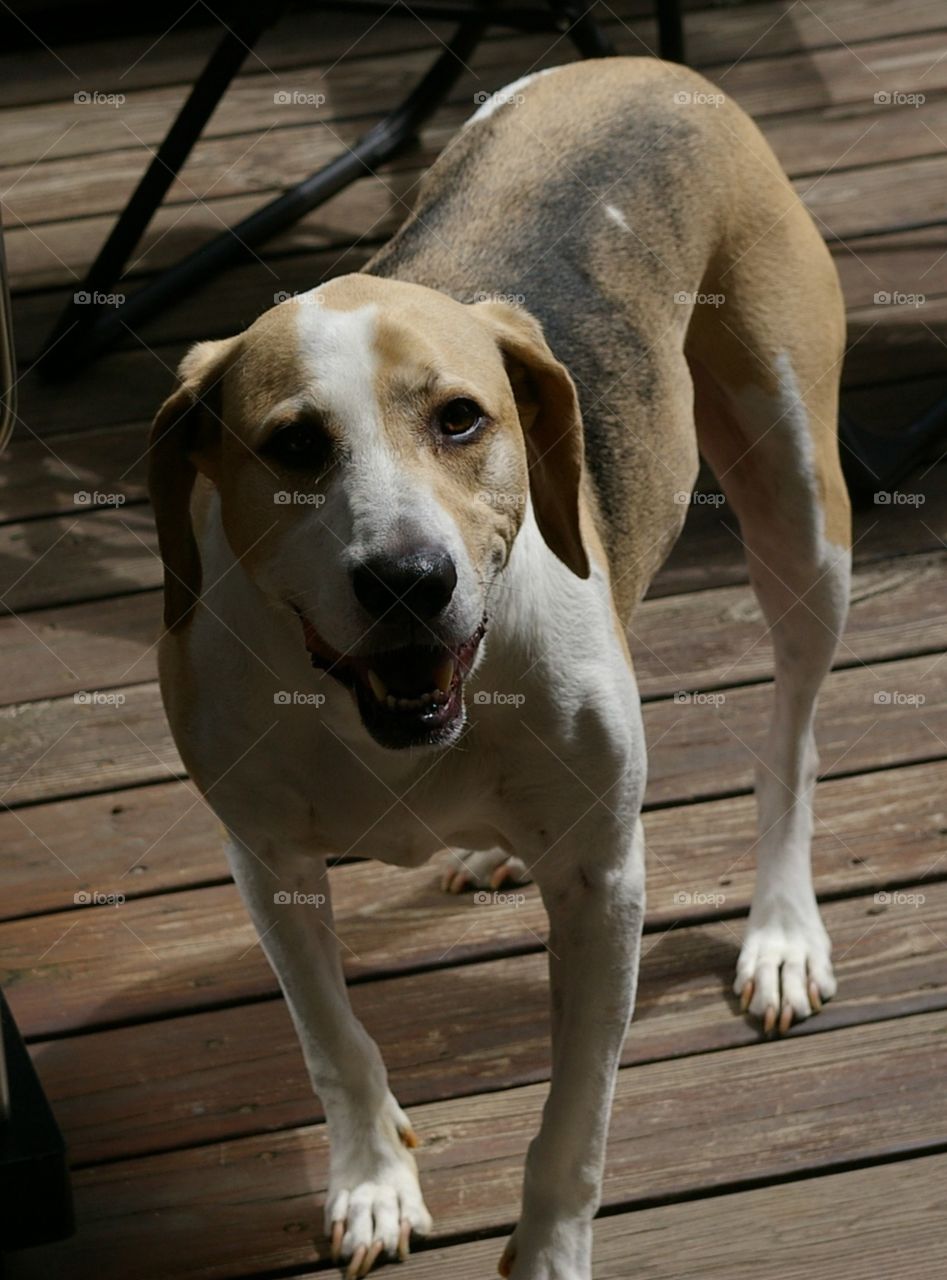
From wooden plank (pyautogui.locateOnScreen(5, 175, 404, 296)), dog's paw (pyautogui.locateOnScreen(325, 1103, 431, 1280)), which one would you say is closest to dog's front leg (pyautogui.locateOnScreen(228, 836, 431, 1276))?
dog's paw (pyautogui.locateOnScreen(325, 1103, 431, 1280))

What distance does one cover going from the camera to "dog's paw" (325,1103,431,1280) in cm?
247

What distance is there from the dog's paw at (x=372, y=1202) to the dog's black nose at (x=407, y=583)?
107 centimetres

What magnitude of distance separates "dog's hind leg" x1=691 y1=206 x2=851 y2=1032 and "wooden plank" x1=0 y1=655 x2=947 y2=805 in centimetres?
25

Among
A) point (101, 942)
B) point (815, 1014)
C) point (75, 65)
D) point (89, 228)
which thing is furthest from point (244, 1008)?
point (75, 65)

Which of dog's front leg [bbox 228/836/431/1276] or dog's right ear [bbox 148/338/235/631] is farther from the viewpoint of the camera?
dog's front leg [bbox 228/836/431/1276]

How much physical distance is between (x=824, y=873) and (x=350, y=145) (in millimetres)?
3049

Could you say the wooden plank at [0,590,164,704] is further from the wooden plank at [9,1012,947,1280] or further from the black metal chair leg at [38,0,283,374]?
the wooden plank at [9,1012,947,1280]

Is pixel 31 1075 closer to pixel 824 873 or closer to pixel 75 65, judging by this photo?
pixel 824 873

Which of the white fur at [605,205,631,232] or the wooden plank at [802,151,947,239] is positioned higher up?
the white fur at [605,205,631,232]

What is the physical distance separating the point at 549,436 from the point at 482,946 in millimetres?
1138

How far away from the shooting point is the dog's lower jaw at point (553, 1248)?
7.75ft

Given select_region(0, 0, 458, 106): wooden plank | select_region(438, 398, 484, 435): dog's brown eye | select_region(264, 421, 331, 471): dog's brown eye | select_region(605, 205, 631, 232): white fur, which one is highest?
select_region(264, 421, 331, 471): dog's brown eye

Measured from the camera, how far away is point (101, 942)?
303cm

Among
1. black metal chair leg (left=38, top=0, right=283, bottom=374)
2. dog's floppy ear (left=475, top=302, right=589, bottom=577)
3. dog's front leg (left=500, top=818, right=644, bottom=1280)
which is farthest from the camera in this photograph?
black metal chair leg (left=38, top=0, right=283, bottom=374)
